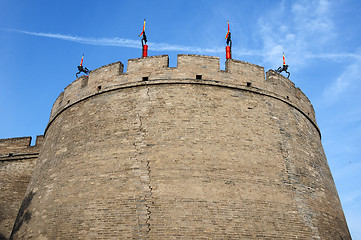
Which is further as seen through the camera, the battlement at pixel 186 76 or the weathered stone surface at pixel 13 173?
the weathered stone surface at pixel 13 173

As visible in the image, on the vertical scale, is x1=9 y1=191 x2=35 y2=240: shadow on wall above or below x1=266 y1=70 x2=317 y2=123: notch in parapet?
below

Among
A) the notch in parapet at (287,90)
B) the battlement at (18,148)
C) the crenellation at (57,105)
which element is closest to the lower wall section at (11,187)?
the battlement at (18,148)

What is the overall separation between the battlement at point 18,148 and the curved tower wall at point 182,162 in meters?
1.97

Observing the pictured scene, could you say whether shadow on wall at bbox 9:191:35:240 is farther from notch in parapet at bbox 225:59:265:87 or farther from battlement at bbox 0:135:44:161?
notch in parapet at bbox 225:59:265:87

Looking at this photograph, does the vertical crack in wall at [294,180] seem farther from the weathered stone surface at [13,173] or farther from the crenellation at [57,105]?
the weathered stone surface at [13,173]

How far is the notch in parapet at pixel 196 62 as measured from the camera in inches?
341

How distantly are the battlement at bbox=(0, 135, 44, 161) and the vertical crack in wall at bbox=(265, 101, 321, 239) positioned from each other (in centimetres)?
741

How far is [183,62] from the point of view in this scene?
8703 mm

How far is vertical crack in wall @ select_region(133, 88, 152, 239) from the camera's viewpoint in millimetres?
6562

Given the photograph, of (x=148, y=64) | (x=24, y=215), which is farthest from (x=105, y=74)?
(x=24, y=215)

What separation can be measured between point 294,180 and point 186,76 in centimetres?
350

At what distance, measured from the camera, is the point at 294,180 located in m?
7.88

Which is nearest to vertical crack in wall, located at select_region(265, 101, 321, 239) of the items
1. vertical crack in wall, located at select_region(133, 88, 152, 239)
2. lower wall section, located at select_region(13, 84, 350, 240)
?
lower wall section, located at select_region(13, 84, 350, 240)

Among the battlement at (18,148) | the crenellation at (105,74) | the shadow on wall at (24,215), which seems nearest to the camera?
the shadow on wall at (24,215)
